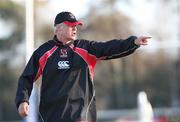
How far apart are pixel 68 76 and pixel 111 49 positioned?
1.85ft

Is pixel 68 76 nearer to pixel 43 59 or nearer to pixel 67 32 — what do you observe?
pixel 43 59

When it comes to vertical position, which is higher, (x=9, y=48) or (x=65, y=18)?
(x=9, y=48)

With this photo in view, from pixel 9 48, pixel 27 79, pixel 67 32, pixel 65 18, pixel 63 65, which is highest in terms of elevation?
pixel 9 48

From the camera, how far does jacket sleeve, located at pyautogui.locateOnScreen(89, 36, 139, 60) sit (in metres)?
8.34

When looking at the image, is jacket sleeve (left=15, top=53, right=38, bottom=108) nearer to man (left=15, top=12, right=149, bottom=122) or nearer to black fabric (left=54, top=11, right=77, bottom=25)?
man (left=15, top=12, right=149, bottom=122)

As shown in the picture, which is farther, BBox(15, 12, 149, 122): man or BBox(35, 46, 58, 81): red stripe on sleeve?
BBox(35, 46, 58, 81): red stripe on sleeve

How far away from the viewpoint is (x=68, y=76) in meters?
8.39

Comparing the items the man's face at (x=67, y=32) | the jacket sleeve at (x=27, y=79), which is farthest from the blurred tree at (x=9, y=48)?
the man's face at (x=67, y=32)

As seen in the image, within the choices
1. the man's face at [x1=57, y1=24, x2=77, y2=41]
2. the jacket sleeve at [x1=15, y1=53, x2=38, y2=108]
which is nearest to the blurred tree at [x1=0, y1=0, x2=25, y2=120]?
the jacket sleeve at [x1=15, y1=53, x2=38, y2=108]

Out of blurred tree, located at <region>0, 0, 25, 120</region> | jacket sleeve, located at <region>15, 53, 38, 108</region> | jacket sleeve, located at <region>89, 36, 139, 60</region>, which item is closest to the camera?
jacket sleeve, located at <region>89, 36, 139, 60</region>

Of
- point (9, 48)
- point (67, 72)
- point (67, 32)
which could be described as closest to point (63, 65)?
point (67, 72)

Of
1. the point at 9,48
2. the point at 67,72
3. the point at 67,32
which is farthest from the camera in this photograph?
the point at 9,48

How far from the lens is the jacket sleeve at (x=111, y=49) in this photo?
8336 mm

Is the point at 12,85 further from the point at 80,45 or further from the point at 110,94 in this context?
the point at 80,45
